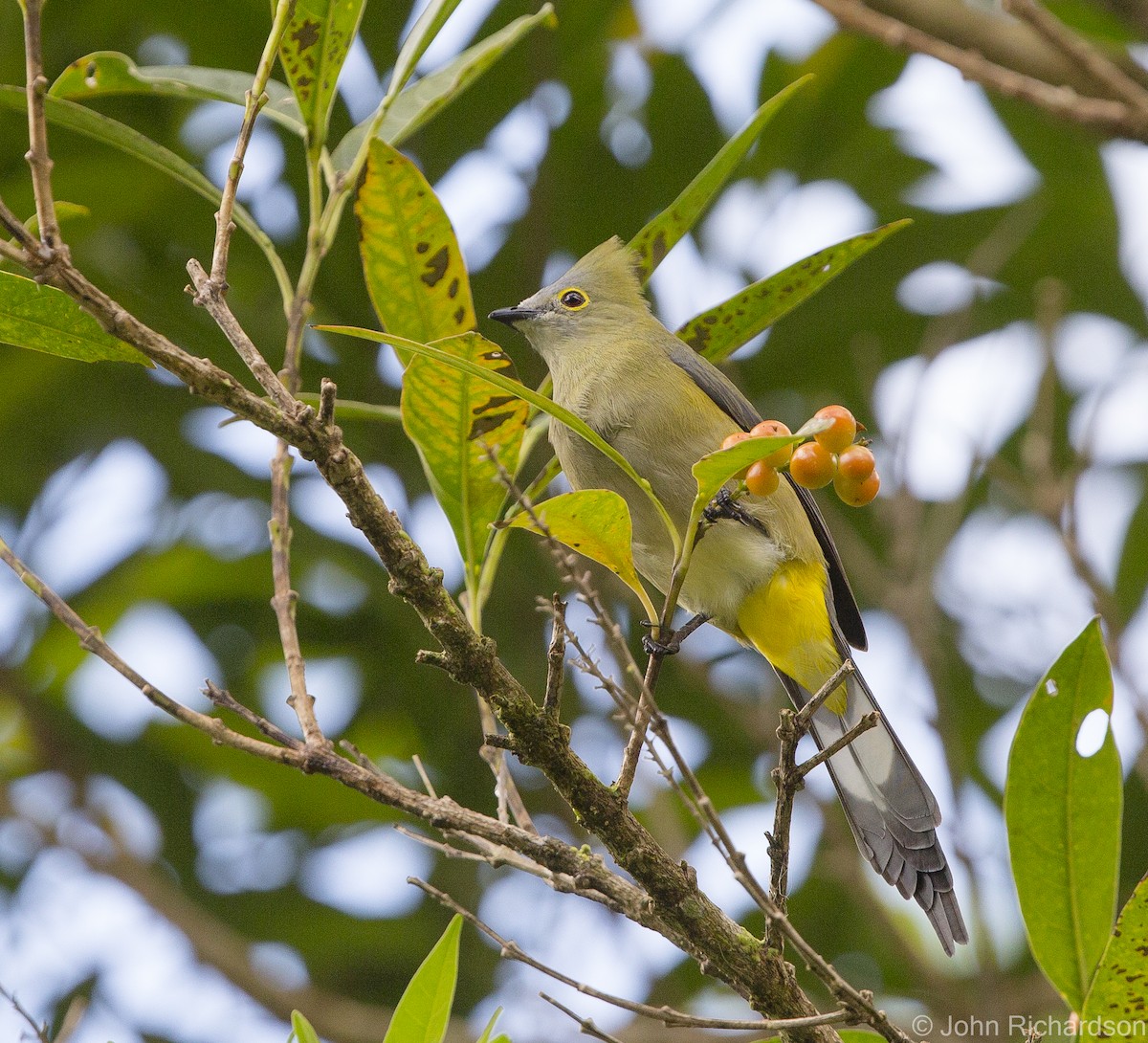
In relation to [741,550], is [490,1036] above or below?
below

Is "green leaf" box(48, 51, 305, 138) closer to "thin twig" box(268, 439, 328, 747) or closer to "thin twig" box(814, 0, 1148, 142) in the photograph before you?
"thin twig" box(268, 439, 328, 747)

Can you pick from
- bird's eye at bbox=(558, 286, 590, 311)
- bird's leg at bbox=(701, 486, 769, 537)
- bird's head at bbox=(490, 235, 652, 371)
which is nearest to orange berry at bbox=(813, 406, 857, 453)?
bird's leg at bbox=(701, 486, 769, 537)

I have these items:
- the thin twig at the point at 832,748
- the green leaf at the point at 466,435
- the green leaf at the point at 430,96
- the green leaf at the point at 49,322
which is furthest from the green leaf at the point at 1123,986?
the green leaf at the point at 430,96

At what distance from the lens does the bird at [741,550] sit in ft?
9.15

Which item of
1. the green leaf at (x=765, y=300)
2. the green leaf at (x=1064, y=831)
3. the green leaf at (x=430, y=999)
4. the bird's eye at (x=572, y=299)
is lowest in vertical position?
the green leaf at (x=430, y=999)

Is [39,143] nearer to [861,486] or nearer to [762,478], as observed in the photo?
[762,478]

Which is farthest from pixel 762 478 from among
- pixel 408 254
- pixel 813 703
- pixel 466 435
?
pixel 408 254

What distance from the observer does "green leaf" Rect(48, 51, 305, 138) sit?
90.5 inches

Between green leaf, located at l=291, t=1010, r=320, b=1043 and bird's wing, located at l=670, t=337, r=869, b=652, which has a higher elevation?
bird's wing, located at l=670, t=337, r=869, b=652

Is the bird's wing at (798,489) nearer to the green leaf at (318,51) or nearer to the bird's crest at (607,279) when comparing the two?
the bird's crest at (607,279)

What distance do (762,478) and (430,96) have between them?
111cm

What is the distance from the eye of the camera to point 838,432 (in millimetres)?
1919

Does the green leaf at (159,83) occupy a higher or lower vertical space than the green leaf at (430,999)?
higher

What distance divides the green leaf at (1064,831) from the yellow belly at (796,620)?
3.96 feet
